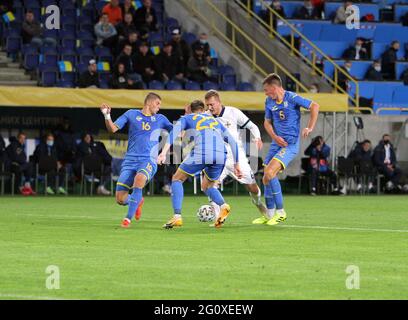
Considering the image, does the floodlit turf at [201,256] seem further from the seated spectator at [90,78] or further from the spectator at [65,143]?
the seated spectator at [90,78]

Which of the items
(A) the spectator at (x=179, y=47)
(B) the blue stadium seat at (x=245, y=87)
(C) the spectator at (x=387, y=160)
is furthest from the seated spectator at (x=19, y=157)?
(C) the spectator at (x=387, y=160)

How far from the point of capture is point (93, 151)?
Answer: 31.0 metres

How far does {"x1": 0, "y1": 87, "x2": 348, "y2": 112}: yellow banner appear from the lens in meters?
28.9

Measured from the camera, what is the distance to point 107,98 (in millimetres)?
29703

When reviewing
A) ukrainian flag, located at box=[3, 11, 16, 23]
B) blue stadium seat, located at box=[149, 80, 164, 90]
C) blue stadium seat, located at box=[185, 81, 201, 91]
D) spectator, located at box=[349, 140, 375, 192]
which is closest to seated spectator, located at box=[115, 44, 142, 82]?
blue stadium seat, located at box=[149, 80, 164, 90]

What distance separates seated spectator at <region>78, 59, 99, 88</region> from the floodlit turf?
9.96 m

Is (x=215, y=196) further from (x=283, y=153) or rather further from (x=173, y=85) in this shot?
(x=173, y=85)

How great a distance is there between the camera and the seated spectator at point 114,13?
115 feet

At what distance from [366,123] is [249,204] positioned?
9.87 meters

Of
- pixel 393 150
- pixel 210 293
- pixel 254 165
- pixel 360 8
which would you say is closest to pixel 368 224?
pixel 210 293

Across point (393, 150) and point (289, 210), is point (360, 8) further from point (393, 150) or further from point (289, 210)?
point (289, 210)

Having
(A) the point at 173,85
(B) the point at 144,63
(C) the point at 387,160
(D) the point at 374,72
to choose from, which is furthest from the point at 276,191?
(D) the point at 374,72

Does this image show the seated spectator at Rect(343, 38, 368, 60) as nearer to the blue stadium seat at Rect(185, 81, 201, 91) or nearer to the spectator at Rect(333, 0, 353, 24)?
the spectator at Rect(333, 0, 353, 24)

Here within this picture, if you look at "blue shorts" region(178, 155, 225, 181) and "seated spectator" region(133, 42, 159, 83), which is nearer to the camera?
"blue shorts" region(178, 155, 225, 181)
